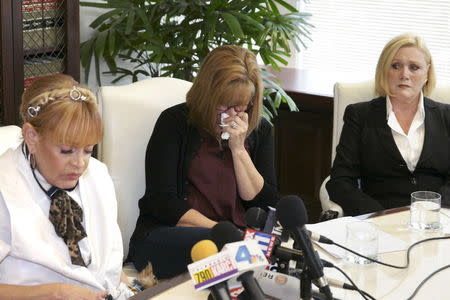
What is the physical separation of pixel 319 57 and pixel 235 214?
2701 mm

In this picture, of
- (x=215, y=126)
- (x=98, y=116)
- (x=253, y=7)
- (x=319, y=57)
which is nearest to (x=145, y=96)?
(x=215, y=126)

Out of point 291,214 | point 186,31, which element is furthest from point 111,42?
point 291,214

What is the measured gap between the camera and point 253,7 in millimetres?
3697

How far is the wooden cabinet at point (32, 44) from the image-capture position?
3.20 meters

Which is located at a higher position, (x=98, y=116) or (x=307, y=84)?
(x=98, y=116)

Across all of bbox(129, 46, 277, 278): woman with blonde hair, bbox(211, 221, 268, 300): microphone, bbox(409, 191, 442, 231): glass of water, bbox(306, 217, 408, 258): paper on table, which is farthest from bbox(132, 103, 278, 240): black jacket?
bbox(211, 221, 268, 300): microphone

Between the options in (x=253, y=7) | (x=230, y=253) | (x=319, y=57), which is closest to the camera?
(x=230, y=253)

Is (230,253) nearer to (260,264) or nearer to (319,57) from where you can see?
(260,264)

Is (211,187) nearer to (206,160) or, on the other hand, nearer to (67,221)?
(206,160)

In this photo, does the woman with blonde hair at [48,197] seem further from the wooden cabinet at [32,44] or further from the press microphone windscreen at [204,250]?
the wooden cabinet at [32,44]

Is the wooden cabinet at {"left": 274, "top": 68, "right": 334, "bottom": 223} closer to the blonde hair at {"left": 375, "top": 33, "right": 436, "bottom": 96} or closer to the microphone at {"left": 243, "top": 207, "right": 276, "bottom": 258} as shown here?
the blonde hair at {"left": 375, "top": 33, "right": 436, "bottom": 96}

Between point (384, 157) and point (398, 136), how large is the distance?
0.35ft

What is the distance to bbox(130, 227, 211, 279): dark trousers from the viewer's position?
257cm

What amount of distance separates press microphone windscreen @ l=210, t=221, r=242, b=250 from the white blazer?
0.73 m
